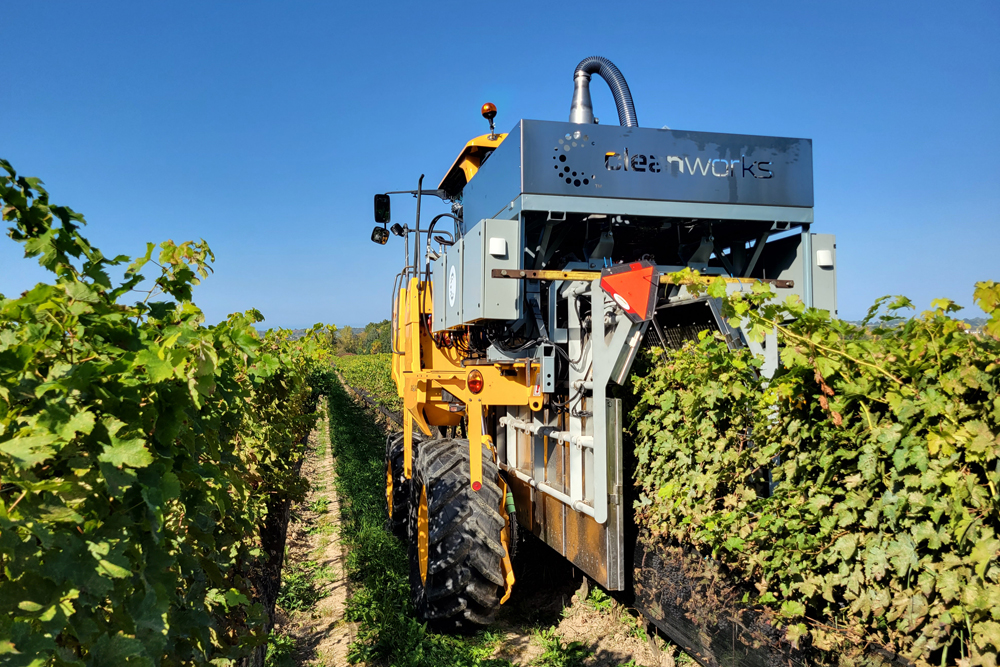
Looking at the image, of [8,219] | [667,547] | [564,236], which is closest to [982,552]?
[667,547]

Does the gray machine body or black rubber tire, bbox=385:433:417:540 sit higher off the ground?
the gray machine body

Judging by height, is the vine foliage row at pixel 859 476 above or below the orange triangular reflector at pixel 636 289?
below

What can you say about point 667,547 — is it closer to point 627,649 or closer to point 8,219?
point 627,649

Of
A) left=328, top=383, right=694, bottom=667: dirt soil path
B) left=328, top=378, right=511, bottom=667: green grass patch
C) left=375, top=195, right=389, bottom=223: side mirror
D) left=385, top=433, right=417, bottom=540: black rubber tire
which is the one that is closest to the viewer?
left=328, top=383, right=694, bottom=667: dirt soil path

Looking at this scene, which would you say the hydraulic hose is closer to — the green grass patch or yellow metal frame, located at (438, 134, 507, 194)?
yellow metal frame, located at (438, 134, 507, 194)

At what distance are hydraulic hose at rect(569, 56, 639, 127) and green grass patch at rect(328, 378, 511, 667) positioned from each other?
4.13 metres

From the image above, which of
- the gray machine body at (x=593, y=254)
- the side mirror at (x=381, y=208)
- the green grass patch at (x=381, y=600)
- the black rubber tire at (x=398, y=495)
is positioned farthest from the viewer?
the black rubber tire at (x=398, y=495)

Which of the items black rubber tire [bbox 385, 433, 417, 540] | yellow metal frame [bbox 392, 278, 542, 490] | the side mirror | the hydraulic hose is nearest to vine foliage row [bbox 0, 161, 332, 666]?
yellow metal frame [bbox 392, 278, 542, 490]

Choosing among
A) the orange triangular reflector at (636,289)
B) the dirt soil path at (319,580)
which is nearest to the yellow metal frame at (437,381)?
the orange triangular reflector at (636,289)

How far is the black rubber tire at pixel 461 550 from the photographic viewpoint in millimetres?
4125

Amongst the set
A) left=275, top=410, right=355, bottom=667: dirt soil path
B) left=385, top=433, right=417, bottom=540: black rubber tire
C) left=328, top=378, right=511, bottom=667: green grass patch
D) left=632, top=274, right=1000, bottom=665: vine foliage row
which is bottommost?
left=275, top=410, right=355, bottom=667: dirt soil path

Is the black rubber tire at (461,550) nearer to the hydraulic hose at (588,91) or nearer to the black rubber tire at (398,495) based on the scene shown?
the black rubber tire at (398,495)

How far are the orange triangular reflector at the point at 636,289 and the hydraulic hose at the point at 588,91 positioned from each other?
8.78ft

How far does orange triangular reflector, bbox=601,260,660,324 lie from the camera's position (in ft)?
10.8
